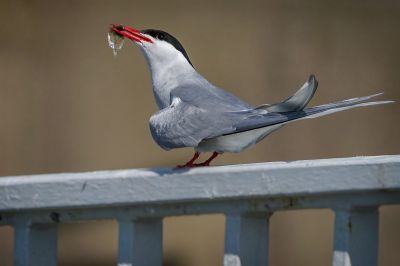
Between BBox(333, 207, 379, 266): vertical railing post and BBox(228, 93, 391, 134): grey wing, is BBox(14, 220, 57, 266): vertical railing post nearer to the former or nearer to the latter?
BBox(333, 207, 379, 266): vertical railing post

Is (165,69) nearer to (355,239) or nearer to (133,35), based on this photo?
(133,35)

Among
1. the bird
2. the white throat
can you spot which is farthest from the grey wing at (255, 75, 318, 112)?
the white throat

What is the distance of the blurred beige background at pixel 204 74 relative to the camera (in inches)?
195

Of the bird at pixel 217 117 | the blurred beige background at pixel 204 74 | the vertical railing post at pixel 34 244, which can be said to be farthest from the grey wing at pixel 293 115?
the blurred beige background at pixel 204 74

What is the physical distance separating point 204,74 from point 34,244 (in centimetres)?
297

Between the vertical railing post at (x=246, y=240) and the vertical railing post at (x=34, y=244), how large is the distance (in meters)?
0.40

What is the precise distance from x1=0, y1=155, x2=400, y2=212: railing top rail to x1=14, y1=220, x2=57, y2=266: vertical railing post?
0.05 metres

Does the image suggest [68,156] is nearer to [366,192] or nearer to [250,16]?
[250,16]

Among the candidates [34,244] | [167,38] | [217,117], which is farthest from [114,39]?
[34,244]

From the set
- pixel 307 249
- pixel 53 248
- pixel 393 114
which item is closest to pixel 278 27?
pixel 393 114

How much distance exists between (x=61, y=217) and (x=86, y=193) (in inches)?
3.8

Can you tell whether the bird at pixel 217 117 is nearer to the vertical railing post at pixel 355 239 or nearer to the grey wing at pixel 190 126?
the grey wing at pixel 190 126

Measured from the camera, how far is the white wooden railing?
1908 mm

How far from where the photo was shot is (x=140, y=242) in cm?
208
